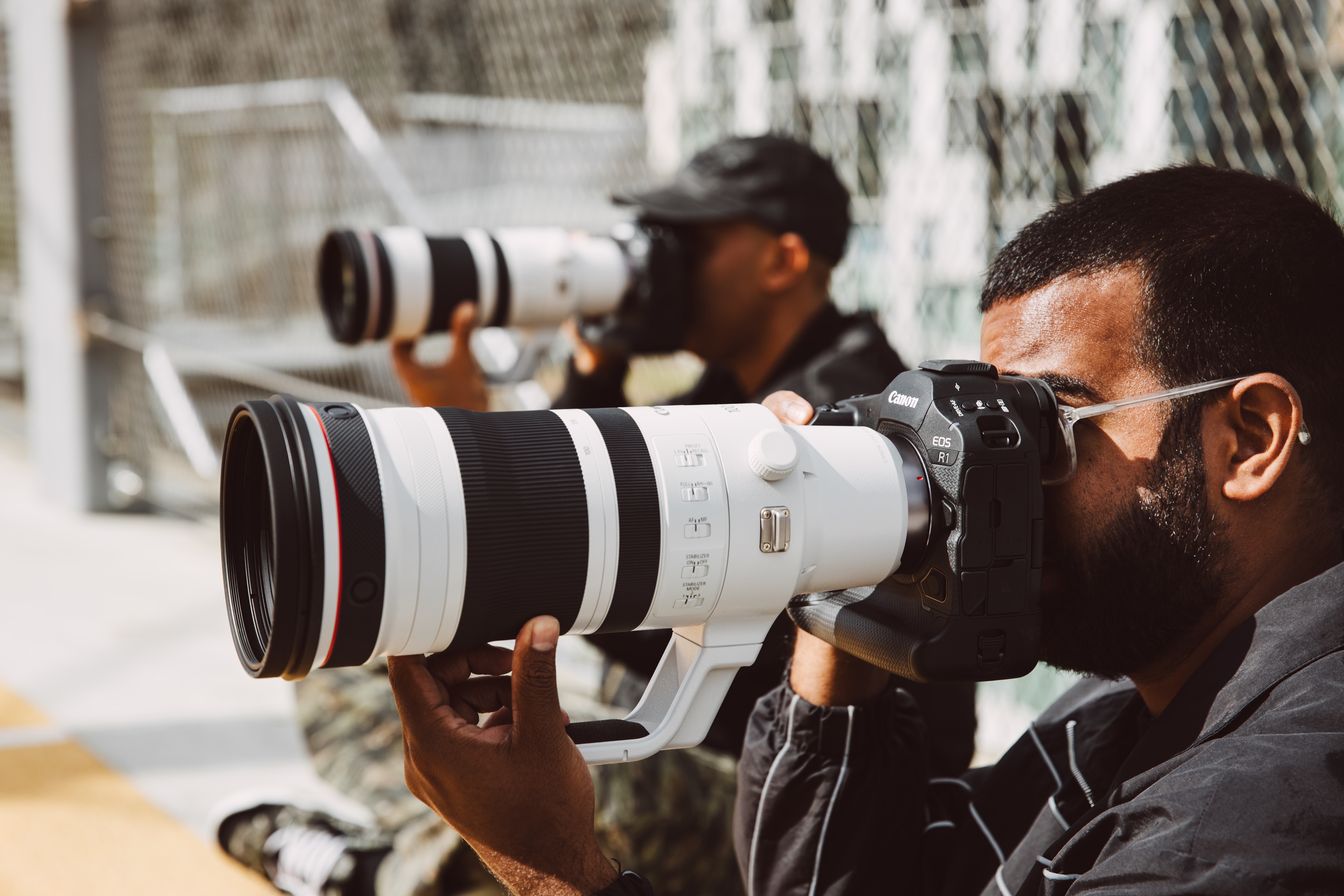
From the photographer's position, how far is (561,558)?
3.53 feet

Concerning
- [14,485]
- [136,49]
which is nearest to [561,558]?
[136,49]

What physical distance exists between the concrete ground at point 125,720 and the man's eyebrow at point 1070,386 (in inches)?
73.3

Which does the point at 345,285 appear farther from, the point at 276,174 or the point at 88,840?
the point at 276,174

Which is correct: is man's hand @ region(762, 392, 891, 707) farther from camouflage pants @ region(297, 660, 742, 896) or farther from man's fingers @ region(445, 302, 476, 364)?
man's fingers @ region(445, 302, 476, 364)

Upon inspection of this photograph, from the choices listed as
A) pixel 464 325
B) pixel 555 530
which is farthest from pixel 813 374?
pixel 555 530

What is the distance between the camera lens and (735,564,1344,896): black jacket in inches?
36.1

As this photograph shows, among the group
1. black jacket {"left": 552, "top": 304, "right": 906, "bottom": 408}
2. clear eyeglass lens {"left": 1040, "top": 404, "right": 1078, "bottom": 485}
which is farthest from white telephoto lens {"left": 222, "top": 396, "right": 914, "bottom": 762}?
black jacket {"left": 552, "top": 304, "right": 906, "bottom": 408}

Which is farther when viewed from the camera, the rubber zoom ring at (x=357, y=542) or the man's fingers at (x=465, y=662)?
the man's fingers at (x=465, y=662)

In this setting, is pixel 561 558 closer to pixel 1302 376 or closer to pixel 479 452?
pixel 479 452

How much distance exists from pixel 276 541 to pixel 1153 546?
774 millimetres

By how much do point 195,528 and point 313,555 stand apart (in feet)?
14.3

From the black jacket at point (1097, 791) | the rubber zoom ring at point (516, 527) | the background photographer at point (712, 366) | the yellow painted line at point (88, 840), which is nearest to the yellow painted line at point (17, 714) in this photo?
the yellow painted line at point (88, 840)

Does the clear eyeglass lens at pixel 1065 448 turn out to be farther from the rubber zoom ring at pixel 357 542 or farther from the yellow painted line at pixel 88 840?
the yellow painted line at pixel 88 840

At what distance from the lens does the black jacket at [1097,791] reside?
92 cm
